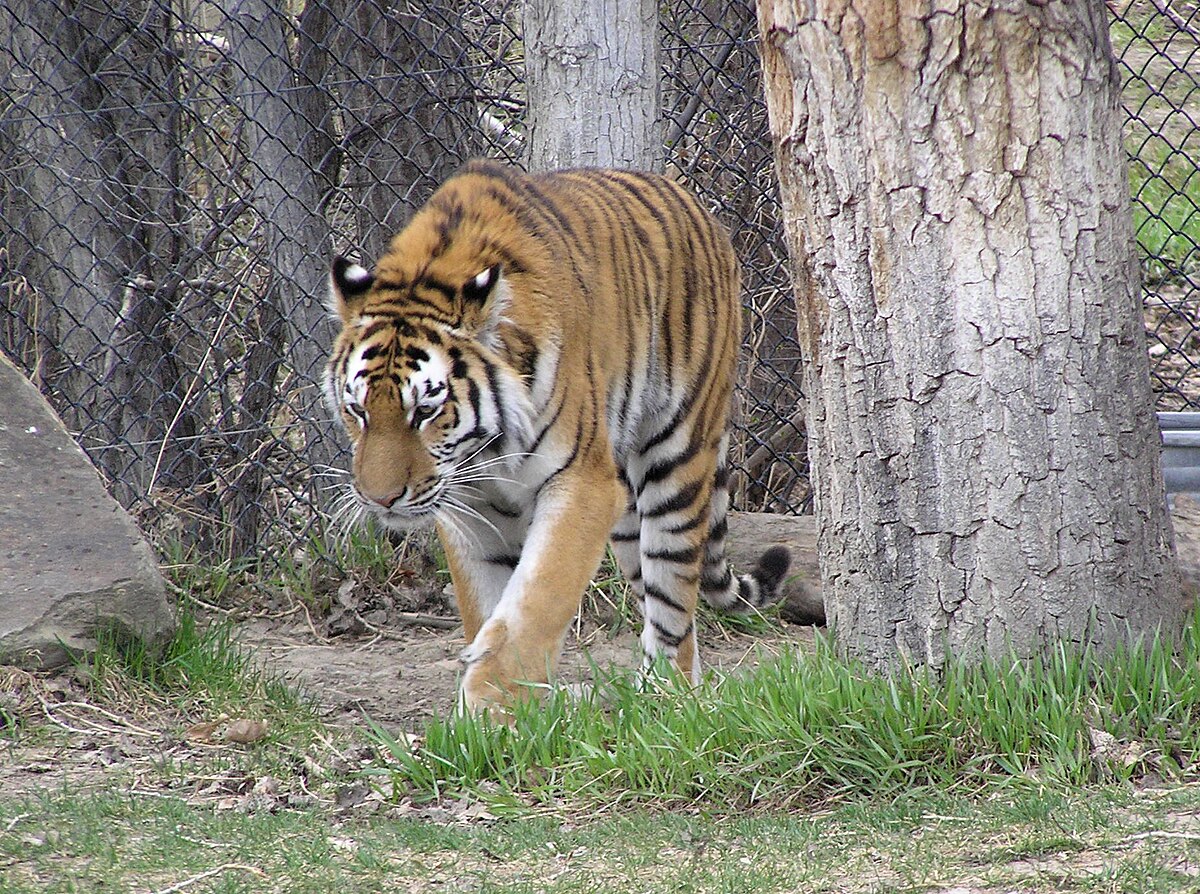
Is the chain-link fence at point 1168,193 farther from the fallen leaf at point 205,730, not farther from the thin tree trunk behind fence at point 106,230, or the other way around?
the thin tree trunk behind fence at point 106,230

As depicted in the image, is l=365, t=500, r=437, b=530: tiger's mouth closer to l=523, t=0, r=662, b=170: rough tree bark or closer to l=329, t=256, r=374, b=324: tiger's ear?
l=329, t=256, r=374, b=324: tiger's ear

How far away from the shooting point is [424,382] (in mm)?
4234

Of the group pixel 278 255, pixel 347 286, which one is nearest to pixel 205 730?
pixel 347 286

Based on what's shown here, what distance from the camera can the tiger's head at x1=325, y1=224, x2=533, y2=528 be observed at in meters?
4.22

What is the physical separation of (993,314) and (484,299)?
4.93ft

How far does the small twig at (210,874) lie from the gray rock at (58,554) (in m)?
1.65

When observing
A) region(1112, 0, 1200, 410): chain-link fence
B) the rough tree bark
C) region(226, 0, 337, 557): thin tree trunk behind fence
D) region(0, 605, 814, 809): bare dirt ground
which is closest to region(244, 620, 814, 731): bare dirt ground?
region(0, 605, 814, 809): bare dirt ground

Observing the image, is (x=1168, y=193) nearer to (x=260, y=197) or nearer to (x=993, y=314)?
(x=260, y=197)

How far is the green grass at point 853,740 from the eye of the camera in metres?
3.50

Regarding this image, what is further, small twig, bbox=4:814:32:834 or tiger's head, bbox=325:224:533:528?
tiger's head, bbox=325:224:533:528

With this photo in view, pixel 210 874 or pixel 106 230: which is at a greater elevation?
pixel 106 230

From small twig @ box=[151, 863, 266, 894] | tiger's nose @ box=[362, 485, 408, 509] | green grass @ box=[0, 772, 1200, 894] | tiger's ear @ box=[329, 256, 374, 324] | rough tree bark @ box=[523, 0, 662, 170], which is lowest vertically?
small twig @ box=[151, 863, 266, 894]

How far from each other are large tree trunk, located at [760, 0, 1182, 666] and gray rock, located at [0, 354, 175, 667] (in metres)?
2.51

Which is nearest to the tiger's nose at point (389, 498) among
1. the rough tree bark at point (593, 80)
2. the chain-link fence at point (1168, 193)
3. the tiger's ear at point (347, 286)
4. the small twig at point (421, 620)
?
the tiger's ear at point (347, 286)
